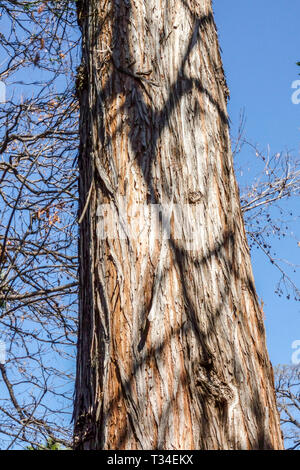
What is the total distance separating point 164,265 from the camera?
5.47ft

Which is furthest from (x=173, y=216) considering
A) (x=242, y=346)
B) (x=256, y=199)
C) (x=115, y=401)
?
(x=256, y=199)

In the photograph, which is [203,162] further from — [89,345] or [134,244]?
[89,345]

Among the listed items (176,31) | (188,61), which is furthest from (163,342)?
(176,31)

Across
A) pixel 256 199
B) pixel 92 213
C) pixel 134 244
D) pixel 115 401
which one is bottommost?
pixel 115 401

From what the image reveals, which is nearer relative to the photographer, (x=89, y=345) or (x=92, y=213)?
(x=89, y=345)

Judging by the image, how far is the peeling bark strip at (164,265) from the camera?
4.90 ft

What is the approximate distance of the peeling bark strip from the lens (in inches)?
58.8

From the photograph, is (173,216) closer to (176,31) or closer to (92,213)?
(92,213)

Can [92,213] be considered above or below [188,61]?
below

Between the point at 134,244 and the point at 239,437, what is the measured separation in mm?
692

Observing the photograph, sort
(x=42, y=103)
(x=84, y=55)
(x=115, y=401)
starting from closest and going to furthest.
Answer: (x=115, y=401), (x=84, y=55), (x=42, y=103)

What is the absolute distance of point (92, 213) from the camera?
190 cm
